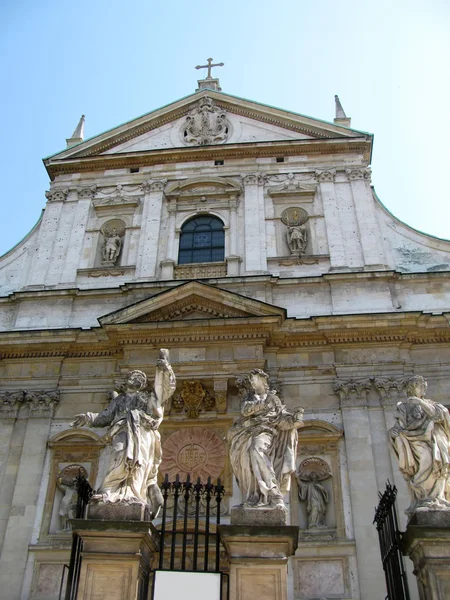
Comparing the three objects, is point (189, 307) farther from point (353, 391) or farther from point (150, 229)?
point (353, 391)

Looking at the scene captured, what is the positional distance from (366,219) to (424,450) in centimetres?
878

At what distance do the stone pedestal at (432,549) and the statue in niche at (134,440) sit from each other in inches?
117

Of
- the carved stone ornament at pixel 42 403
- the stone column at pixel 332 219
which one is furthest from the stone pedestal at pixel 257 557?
the stone column at pixel 332 219

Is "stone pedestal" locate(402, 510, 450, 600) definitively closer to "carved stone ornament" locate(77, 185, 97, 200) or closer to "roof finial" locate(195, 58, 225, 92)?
"carved stone ornament" locate(77, 185, 97, 200)

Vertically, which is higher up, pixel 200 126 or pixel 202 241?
pixel 200 126

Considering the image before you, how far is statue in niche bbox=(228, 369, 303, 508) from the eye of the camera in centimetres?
759

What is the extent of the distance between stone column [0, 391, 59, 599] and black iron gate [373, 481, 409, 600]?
620cm

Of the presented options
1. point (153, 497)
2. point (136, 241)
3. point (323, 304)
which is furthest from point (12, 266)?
point (153, 497)

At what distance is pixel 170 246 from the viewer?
52.4ft

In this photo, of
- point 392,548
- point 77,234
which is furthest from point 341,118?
point 392,548

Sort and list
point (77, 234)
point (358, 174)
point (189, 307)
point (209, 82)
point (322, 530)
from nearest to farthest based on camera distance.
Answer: point (322, 530), point (189, 307), point (77, 234), point (358, 174), point (209, 82)

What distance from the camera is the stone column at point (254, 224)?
50.1 ft

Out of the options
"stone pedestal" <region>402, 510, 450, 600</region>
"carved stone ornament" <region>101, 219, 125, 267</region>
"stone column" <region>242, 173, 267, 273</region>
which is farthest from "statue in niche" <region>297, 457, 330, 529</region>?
"carved stone ornament" <region>101, 219, 125, 267</region>

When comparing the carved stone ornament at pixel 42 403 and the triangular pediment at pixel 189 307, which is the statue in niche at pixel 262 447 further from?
the carved stone ornament at pixel 42 403
